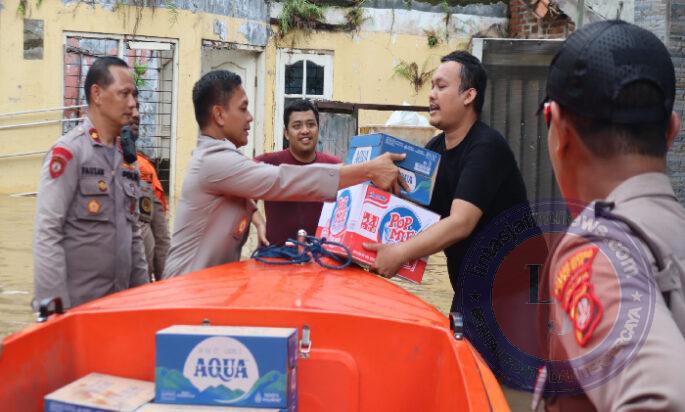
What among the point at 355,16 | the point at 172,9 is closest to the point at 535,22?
the point at 355,16

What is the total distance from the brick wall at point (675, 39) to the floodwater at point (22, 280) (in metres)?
2.07

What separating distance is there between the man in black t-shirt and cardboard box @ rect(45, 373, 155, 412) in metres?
1.17

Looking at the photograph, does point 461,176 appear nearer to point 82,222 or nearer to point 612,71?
point 82,222

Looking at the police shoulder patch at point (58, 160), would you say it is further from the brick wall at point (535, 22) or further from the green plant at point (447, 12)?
the green plant at point (447, 12)

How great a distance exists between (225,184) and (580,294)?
2100 mm

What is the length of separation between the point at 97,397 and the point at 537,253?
2134mm

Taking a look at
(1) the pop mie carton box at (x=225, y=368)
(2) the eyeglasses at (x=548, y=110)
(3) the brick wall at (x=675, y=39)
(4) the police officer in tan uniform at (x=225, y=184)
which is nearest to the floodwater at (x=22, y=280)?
(4) the police officer in tan uniform at (x=225, y=184)

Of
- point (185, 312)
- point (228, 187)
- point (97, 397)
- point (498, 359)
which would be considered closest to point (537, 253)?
point (498, 359)

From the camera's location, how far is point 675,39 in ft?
19.3

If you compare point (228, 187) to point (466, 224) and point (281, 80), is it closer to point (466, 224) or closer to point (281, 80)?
point (466, 224)

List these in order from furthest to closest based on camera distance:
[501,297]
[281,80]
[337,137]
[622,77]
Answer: [281,80]
[337,137]
[501,297]
[622,77]

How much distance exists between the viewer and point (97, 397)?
203 centimetres

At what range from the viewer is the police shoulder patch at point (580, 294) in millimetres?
1076

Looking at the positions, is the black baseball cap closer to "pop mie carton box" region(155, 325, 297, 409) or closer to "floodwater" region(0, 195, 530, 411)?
"pop mie carton box" region(155, 325, 297, 409)
